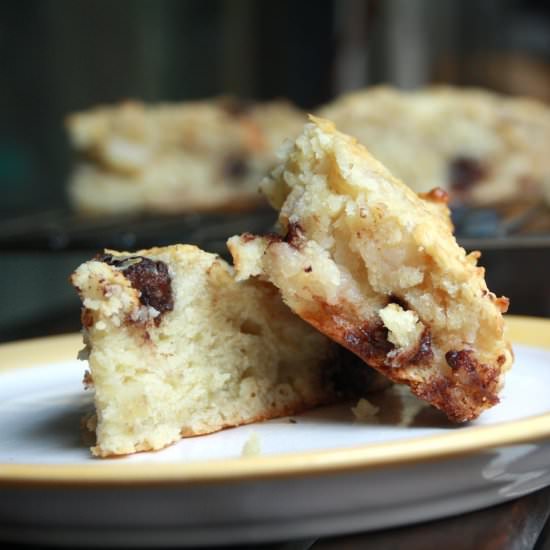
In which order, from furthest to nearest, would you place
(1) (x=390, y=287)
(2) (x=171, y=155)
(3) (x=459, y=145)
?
1. (2) (x=171, y=155)
2. (3) (x=459, y=145)
3. (1) (x=390, y=287)

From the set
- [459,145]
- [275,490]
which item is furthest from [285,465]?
[459,145]

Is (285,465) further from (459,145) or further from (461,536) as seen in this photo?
(459,145)

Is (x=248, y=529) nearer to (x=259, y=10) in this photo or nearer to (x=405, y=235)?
(x=405, y=235)

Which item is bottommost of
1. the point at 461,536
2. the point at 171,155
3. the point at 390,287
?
the point at 171,155

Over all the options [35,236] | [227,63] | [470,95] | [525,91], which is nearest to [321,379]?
[35,236]

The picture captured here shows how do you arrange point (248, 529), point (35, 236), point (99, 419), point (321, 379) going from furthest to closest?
point (35, 236)
point (321, 379)
point (99, 419)
point (248, 529)

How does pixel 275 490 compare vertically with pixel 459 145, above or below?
above

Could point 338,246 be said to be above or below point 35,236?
above
